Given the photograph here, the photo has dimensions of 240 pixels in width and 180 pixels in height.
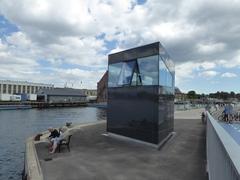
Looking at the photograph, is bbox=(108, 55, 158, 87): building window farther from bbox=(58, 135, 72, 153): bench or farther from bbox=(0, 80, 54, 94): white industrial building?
bbox=(0, 80, 54, 94): white industrial building

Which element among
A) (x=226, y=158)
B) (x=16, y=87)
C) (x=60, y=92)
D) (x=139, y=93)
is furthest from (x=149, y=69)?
(x=16, y=87)

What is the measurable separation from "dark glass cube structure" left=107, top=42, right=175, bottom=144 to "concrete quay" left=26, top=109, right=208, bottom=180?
95 cm

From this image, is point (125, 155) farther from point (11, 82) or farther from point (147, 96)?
point (11, 82)

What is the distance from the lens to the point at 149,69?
14430 millimetres

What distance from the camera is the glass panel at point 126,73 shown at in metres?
15.9

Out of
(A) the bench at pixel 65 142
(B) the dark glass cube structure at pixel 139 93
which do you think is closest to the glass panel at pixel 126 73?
(B) the dark glass cube structure at pixel 139 93

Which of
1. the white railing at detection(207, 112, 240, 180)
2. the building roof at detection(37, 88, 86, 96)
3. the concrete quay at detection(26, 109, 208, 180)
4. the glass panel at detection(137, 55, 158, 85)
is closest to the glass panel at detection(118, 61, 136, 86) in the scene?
the glass panel at detection(137, 55, 158, 85)

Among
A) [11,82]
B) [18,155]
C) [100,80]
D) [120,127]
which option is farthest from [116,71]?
[11,82]

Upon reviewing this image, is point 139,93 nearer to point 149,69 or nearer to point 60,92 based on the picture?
point 149,69

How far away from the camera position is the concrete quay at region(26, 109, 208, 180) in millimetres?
8742

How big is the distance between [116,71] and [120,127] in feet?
11.4

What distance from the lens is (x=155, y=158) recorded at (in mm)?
11312

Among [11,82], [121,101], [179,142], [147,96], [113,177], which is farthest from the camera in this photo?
[11,82]

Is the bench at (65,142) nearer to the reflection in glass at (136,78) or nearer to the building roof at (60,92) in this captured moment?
the reflection in glass at (136,78)
